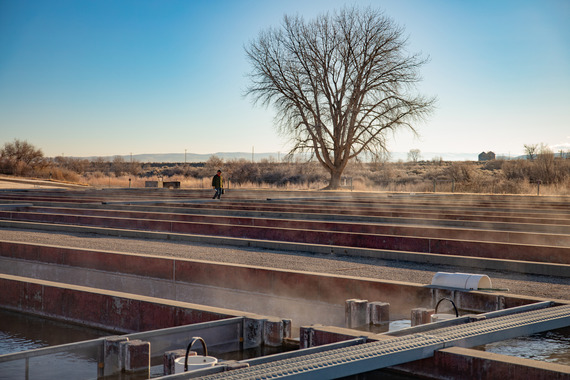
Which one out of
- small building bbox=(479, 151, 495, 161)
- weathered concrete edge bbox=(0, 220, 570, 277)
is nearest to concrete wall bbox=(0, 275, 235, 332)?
weathered concrete edge bbox=(0, 220, 570, 277)

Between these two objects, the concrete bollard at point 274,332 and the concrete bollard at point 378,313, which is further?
the concrete bollard at point 378,313

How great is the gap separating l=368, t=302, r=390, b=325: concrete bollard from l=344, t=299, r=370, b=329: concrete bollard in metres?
0.06

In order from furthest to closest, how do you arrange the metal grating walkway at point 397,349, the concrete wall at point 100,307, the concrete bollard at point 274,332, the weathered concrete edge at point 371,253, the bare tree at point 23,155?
the bare tree at point 23,155 → the weathered concrete edge at point 371,253 → the concrete wall at point 100,307 → the concrete bollard at point 274,332 → the metal grating walkway at point 397,349

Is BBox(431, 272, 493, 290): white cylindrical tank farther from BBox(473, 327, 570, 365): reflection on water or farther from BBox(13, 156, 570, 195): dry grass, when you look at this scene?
BBox(13, 156, 570, 195): dry grass

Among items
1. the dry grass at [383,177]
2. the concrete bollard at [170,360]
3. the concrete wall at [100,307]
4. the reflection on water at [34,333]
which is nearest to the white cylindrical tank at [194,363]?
the concrete bollard at [170,360]

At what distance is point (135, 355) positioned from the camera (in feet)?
19.6

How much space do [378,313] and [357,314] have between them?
9.8 inches

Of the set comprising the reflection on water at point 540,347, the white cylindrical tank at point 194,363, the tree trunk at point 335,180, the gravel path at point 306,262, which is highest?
the tree trunk at point 335,180

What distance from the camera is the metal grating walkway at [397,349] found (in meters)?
4.71

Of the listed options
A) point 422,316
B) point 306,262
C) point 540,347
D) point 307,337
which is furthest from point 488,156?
point 307,337

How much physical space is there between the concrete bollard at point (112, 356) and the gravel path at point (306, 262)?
4885 mm

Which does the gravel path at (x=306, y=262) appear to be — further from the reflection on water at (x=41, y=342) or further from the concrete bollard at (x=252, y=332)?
the reflection on water at (x=41, y=342)

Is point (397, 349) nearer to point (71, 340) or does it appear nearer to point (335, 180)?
point (71, 340)

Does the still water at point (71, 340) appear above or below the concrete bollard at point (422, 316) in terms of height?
below
